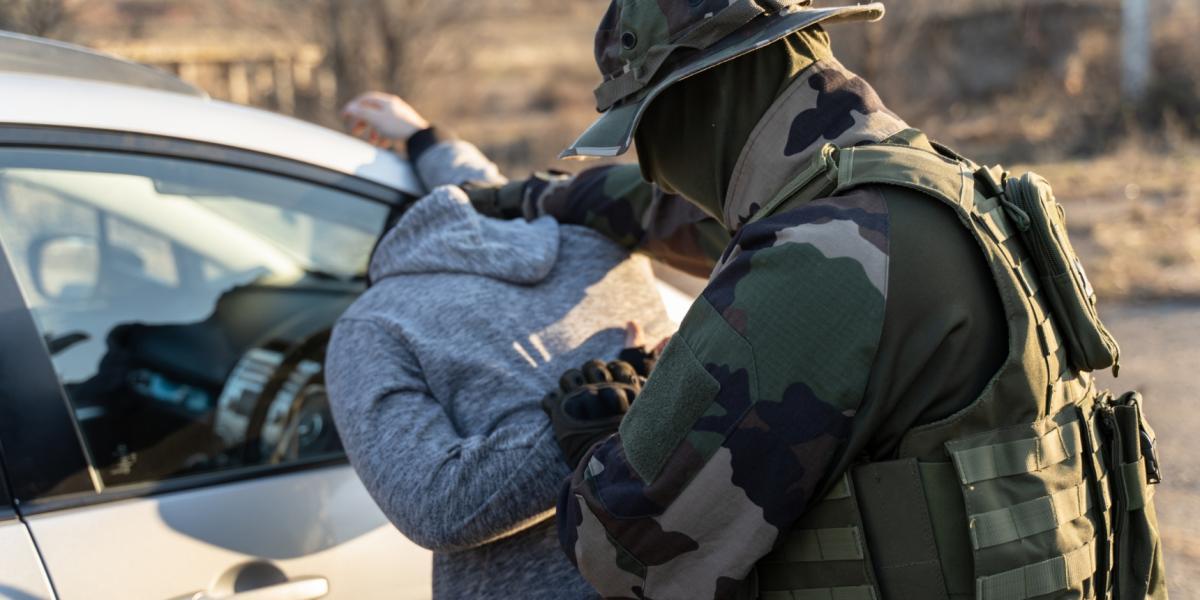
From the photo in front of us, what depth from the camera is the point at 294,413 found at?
221 centimetres

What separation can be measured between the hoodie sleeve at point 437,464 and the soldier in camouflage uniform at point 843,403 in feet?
0.61

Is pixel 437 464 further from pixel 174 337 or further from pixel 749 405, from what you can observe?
pixel 174 337

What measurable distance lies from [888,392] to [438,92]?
891 centimetres

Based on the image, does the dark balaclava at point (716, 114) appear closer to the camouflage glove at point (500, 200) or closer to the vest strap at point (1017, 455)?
the vest strap at point (1017, 455)

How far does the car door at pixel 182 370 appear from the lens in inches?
68.9

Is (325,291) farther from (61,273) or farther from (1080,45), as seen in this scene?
(1080,45)

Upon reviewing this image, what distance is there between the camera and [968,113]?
14078 mm

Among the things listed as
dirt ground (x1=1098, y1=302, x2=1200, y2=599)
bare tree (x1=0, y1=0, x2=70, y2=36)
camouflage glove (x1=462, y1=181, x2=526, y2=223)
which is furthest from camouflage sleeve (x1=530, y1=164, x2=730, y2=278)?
bare tree (x1=0, y1=0, x2=70, y2=36)

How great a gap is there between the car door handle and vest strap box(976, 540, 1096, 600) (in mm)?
1062

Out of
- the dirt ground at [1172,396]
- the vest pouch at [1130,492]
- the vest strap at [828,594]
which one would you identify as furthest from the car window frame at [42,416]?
the dirt ground at [1172,396]

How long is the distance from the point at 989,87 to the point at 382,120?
13.4 meters

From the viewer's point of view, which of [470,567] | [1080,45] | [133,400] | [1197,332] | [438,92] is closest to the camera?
[470,567]

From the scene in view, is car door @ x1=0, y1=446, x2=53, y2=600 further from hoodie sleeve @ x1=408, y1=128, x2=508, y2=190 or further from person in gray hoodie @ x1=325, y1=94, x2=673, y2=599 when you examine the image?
hoodie sleeve @ x1=408, y1=128, x2=508, y2=190

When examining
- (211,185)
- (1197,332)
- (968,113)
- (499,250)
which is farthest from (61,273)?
(968,113)
